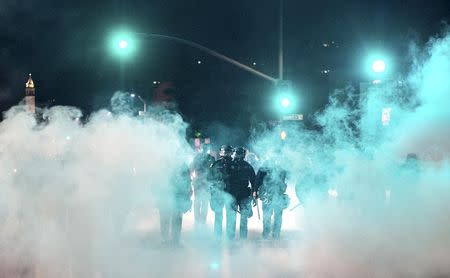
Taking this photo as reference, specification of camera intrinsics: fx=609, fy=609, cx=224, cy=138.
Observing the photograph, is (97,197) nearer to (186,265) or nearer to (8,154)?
(8,154)

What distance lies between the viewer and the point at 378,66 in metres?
13.0

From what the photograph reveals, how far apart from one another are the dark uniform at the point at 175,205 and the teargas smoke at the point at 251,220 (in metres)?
0.08

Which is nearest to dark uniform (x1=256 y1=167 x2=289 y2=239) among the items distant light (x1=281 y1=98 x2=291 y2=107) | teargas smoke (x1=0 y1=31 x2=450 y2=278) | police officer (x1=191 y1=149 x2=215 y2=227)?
teargas smoke (x1=0 y1=31 x2=450 y2=278)

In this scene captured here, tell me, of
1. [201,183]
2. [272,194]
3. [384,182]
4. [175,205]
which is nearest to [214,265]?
[175,205]

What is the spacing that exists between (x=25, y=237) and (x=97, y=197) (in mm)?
1745

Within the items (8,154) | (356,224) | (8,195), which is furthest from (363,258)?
(8,154)

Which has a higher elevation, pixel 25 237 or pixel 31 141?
pixel 31 141

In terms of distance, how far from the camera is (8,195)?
10.7 metres

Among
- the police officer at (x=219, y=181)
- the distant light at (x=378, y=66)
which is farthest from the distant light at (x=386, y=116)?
the police officer at (x=219, y=181)

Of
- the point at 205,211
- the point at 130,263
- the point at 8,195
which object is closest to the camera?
the point at 130,263

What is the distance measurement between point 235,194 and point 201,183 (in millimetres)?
2050

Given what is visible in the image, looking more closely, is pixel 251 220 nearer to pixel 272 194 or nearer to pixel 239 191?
pixel 272 194

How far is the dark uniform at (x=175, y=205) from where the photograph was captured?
10.8 metres

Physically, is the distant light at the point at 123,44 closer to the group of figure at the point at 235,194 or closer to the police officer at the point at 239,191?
the group of figure at the point at 235,194
